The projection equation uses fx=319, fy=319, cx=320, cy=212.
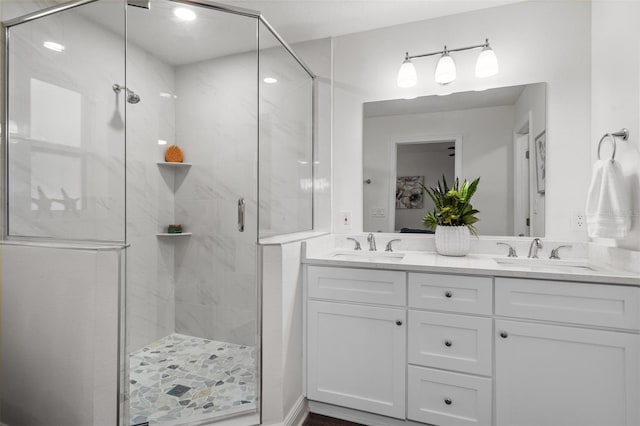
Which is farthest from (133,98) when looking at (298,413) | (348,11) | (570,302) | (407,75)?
(570,302)

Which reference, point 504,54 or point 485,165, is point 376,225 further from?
point 504,54

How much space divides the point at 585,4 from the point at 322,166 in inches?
69.8

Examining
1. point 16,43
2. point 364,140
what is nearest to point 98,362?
point 16,43

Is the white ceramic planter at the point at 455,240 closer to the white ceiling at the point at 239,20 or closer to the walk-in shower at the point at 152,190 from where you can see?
the walk-in shower at the point at 152,190

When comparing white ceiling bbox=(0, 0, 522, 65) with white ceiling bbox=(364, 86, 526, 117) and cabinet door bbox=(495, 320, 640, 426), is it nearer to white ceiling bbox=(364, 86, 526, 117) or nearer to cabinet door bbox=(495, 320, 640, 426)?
white ceiling bbox=(364, 86, 526, 117)

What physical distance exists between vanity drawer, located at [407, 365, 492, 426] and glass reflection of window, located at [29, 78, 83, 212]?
192 centimetres

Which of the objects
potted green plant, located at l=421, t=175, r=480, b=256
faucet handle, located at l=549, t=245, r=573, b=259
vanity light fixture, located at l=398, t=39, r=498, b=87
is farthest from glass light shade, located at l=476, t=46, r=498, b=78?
faucet handle, located at l=549, t=245, r=573, b=259

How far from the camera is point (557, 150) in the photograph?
1.84 meters

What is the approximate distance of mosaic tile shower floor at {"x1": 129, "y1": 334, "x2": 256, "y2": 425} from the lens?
160 centimetres

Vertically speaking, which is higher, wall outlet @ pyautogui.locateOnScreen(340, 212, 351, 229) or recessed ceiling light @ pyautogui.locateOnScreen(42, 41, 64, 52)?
recessed ceiling light @ pyautogui.locateOnScreen(42, 41, 64, 52)

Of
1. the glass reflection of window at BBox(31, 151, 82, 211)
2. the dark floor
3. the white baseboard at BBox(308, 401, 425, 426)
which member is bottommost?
the dark floor

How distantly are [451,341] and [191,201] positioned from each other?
182 centimetres

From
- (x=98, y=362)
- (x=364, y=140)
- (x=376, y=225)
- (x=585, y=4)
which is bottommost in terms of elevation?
(x=98, y=362)

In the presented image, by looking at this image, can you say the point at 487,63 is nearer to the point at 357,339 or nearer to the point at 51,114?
the point at 357,339
